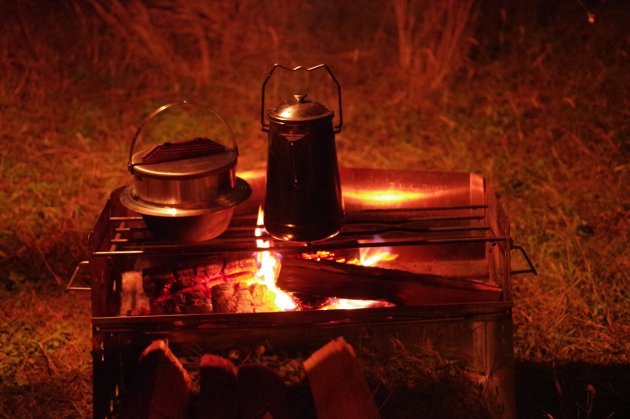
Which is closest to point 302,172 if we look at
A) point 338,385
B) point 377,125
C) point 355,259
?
point 355,259

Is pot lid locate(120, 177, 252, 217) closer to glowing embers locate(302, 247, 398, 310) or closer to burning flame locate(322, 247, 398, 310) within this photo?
glowing embers locate(302, 247, 398, 310)

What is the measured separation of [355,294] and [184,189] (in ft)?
2.62

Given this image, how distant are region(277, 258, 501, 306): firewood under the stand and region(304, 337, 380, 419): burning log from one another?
0.44 meters

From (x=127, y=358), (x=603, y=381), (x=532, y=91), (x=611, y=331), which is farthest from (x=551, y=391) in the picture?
(x=532, y=91)

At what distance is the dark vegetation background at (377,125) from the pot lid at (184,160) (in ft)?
4.33

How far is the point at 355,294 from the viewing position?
278cm

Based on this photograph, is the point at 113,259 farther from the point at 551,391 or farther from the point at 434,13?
the point at 434,13

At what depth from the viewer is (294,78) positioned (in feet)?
22.9

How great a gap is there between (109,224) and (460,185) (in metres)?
1.69

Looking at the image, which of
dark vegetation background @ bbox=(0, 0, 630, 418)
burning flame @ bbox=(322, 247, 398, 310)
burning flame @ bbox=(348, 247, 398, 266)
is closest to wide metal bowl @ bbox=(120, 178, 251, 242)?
burning flame @ bbox=(322, 247, 398, 310)

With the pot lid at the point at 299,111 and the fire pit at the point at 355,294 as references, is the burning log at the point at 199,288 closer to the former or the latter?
the fire pit at the point at 355,294

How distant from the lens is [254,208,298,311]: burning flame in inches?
118

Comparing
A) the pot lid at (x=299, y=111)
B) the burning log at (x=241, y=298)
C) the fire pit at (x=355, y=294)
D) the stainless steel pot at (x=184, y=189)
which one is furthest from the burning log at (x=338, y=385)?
the pot lid at (x=299, y=111)

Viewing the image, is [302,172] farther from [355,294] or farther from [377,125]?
[377,125]
